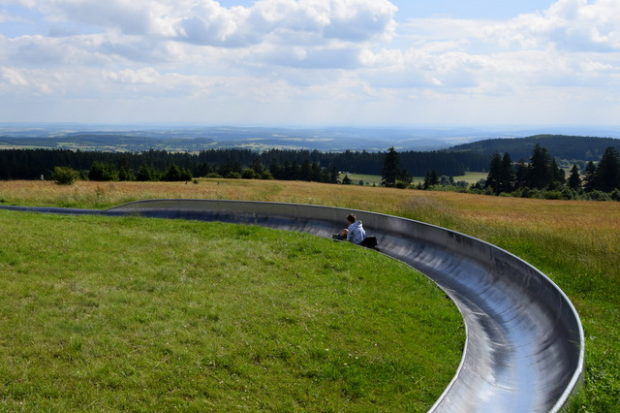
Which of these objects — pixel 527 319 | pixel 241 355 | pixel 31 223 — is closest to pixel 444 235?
pixel 527 319

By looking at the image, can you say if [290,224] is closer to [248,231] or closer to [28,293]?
[248,231]

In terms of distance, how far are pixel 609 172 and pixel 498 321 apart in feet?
294

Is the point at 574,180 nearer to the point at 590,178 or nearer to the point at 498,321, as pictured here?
the point at 590,178

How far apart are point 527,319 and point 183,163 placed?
12997cm

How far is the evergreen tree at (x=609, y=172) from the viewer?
3273 inches

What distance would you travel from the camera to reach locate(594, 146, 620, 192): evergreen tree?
3273 inches

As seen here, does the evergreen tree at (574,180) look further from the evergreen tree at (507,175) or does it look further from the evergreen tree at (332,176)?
the evergreen tree at (332,176)

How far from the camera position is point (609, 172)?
275 feet

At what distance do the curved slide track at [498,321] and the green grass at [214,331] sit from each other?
0.46 m

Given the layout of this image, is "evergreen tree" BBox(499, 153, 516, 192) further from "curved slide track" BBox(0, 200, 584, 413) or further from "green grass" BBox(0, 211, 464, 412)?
"green grass" BBox(0, 211, 464, 412)

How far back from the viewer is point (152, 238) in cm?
1612

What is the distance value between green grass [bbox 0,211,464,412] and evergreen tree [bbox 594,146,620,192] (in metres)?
86.7

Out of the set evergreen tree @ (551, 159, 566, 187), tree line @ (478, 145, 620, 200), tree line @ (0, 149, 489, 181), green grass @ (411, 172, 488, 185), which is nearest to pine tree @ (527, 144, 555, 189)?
tree line @ (478, 145, 620, 200)

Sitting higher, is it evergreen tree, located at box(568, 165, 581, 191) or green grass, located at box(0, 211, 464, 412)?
green grass, located at box(0, 211, 464, 412)
